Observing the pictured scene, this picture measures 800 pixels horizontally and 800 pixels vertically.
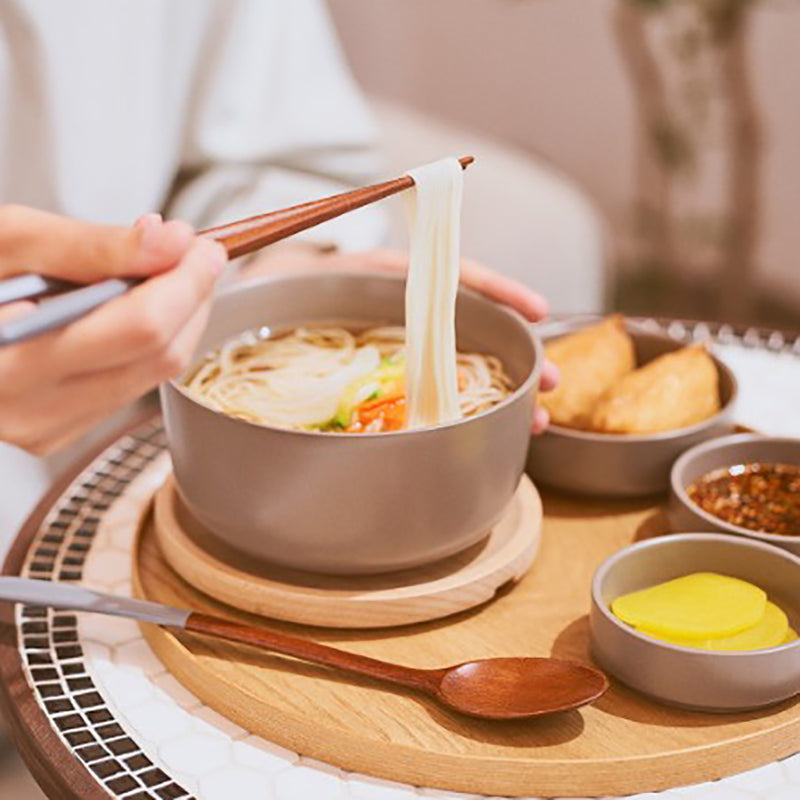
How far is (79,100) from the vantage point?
154 cm

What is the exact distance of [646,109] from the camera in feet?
12.0

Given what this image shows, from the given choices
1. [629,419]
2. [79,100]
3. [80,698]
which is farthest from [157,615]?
[79,100]

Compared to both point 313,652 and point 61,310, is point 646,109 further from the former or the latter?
point 61,310

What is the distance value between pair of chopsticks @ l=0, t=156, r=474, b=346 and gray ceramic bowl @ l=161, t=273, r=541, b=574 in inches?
6.1

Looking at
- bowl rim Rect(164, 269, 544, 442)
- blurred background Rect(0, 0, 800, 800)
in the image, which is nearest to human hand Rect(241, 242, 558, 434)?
bowl rim Rect(164, 269, 544, 442)

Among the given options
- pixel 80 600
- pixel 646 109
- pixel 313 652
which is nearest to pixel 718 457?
pixel 313 652

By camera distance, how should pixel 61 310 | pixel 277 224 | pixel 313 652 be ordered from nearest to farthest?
pixel 61 310 → pixel 277 224 → pixel 313 652

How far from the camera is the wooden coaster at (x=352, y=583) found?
0.95 meters

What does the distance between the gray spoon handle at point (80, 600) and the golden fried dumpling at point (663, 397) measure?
1.51 ft

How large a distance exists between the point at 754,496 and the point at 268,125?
949 millimetres

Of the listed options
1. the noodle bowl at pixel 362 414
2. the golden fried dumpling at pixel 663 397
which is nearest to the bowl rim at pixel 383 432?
the noodle bowl at pixel 362 414

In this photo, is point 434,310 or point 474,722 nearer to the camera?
point 474,722

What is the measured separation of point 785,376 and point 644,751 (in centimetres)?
69

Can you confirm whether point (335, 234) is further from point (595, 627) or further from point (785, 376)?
point (595, 627)
